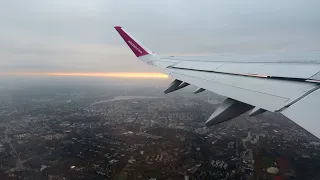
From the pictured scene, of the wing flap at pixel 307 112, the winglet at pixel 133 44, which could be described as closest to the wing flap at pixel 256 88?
the wing flap at pixel 307 112

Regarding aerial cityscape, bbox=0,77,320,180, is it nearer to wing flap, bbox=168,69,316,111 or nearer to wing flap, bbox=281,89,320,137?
wing flap, bbox=168,69,316,111

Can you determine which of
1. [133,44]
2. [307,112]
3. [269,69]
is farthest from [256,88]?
[133,44]

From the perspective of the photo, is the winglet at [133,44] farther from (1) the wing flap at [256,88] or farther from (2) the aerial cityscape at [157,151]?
(2) the aerial cityscape at [157,151]

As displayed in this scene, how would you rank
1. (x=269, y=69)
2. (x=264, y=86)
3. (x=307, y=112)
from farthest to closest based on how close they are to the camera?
(x=269, y=69)
(x=264, y=86)
(x=307, y=112)

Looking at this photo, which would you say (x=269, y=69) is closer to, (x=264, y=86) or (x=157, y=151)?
(x=264, y=86)

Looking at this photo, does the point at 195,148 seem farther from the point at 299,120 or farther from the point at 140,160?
the point at 299,120
